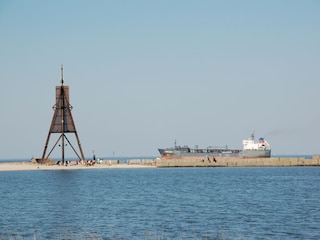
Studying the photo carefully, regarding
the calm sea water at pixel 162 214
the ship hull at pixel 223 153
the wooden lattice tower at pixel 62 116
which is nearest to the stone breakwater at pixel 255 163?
the ship hull at pixel 223 153

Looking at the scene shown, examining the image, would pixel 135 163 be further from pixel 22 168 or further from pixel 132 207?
pixel 132 207

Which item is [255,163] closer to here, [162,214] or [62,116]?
[62,116]

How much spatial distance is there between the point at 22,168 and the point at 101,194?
60.1 m

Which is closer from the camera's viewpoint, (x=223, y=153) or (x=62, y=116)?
(x=62, y=116)

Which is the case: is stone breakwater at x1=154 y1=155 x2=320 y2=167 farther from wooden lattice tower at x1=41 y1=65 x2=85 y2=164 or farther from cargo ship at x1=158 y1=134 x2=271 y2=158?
wooden lattice tower at x1=41 y1=65 x2=85 y2=164

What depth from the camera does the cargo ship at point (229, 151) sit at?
5802 inches

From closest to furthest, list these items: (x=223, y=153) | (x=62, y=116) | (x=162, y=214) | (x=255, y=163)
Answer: (x=162, y=214) → (x=62, y=116) → (x=255, y=163) → (x=223, y=153)

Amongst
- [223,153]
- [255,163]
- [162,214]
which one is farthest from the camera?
[223,153]

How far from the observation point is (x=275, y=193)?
195 ft

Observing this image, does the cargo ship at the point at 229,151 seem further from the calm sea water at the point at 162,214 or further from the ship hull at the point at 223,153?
the calm sea water at the point at 162,214

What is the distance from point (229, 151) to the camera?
152m

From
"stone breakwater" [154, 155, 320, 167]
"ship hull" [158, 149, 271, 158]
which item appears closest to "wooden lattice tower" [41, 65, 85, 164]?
"stone breakwater" [154, 155, 320, 167]

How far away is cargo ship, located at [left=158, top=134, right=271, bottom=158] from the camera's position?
147 m

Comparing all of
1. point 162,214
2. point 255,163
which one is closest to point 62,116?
point 255,163
